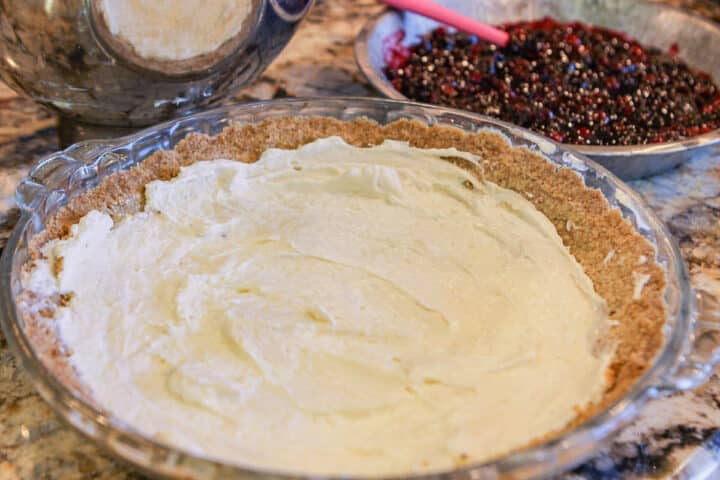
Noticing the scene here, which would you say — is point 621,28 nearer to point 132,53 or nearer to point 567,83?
point 567,83

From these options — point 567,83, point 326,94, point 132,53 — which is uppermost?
point 132,53

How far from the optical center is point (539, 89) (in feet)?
5.51

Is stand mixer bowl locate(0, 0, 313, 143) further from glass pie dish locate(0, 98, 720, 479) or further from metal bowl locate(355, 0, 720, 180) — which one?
metal bowl locate(355, 0, 720, 180)

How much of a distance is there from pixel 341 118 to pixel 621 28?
1.12 m

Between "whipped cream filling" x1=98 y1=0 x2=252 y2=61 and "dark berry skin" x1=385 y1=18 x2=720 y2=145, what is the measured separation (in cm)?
51

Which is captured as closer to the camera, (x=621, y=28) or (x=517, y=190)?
(x=517, y=190)

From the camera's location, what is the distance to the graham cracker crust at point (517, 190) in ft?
2.98

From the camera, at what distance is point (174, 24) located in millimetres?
1256

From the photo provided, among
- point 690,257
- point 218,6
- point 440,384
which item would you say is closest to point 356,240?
point 440,384

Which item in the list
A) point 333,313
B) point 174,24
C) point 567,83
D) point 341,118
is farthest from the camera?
point 567,83

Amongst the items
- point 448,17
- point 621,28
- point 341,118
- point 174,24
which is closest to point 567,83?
point 448,17

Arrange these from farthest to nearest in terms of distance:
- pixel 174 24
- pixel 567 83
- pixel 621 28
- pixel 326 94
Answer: pixel 621 28 → pixel 326 94 → pixel 567 83 → pixel 174 24

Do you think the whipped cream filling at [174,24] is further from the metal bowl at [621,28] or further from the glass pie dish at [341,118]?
the metal bowl at [621,28]

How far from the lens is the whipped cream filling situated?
1201 mm
